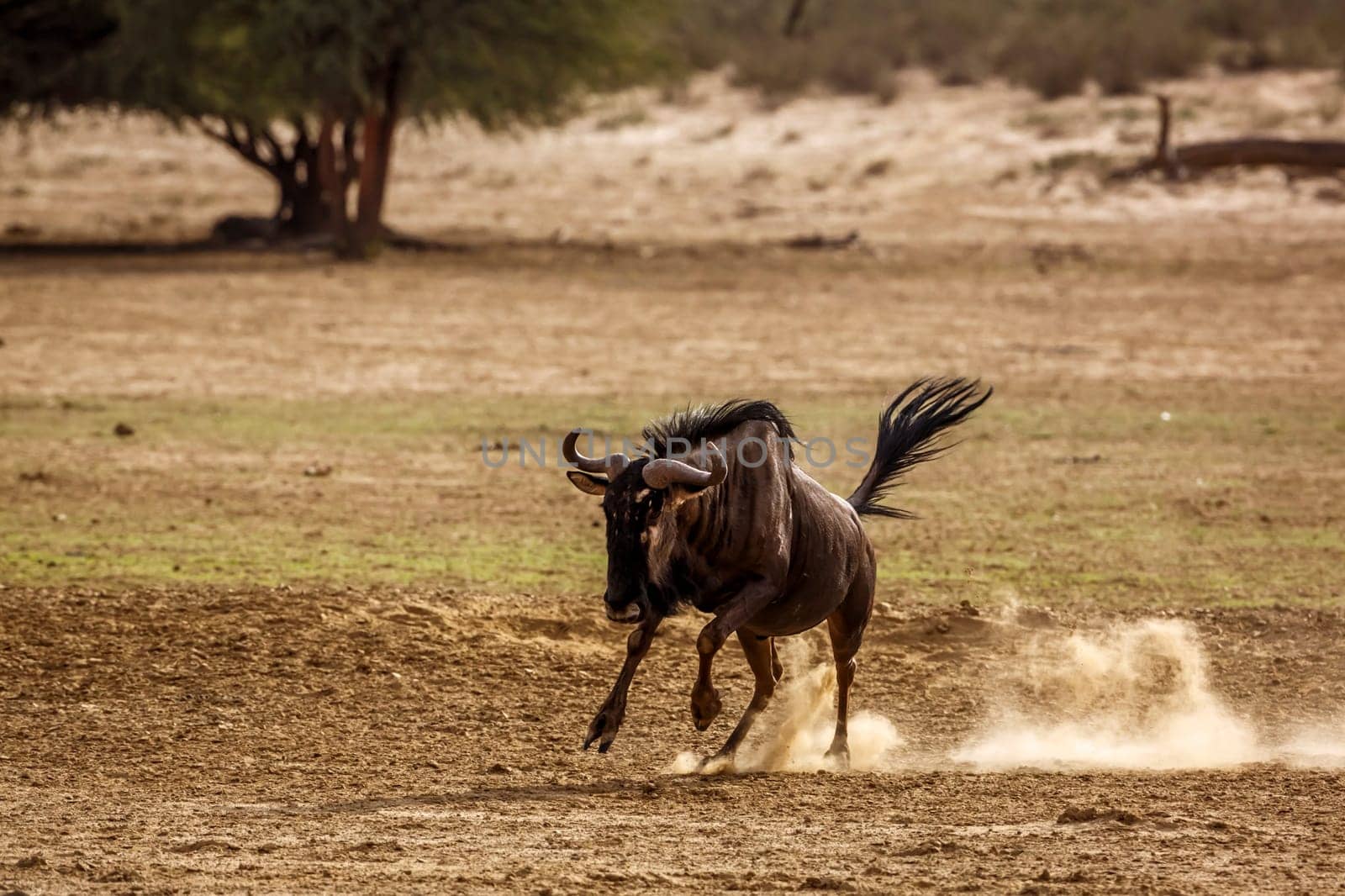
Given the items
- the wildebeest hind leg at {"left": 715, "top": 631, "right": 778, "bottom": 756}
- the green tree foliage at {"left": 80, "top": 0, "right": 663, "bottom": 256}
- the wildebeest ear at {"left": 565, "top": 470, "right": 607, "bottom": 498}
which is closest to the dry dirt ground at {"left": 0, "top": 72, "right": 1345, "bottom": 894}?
the wildebeest hind leg at {"left": 715, "top": 631, "right": 778, "bottom": 756}

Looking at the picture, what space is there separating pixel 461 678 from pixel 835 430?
7951 mm

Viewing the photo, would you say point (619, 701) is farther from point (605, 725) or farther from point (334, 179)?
point (334, 179)

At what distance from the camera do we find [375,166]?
29.9m

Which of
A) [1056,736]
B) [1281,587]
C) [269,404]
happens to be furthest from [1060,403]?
[1056,736]

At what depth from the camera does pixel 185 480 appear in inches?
572

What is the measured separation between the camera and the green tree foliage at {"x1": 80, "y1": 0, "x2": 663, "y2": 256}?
94.0ft

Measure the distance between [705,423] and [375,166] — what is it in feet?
76.1

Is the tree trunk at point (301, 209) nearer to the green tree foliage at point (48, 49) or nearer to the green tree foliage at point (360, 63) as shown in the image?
the green tree foliage at point (360, 63)

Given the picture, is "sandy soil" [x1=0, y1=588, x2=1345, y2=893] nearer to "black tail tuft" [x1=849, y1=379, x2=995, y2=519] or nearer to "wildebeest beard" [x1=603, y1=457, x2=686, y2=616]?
"wildebeest beard" [x1=603, y1=457, x2=686, y2=616]

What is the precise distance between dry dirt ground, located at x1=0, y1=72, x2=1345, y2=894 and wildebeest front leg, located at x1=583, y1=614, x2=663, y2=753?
0.32 m

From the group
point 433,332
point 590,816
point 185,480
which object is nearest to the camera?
point 590,816

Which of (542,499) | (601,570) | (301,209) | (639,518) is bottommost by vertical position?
(601,570)

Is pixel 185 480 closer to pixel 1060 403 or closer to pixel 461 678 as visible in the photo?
pixel 461 678

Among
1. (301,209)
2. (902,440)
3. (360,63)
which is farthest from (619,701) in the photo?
(301,209)
